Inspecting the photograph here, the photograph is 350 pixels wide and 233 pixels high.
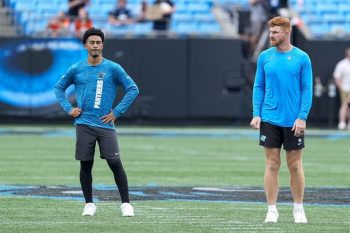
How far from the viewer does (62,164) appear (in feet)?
61.2

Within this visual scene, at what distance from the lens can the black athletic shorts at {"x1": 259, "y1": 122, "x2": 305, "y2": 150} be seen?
10852 millimetres

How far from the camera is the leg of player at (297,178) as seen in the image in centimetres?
1093

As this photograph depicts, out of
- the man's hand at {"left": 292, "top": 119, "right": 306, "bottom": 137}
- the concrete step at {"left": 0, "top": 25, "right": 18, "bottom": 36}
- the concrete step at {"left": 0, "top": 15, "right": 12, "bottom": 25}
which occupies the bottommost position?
the concrete step at {"left": 0, "top": 25, "right": 18, "bottom": 36}

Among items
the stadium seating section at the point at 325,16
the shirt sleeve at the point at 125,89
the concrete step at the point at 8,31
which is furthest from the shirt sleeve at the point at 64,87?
the stadium seating section at the point at 325,16

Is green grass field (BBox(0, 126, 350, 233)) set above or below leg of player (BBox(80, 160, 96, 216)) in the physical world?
below

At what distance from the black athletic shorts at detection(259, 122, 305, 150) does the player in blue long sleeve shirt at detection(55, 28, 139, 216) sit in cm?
154

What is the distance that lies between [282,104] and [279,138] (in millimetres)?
313

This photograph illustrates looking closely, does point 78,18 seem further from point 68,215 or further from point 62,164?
point 68,215

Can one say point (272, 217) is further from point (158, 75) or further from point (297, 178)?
point (158, 75)

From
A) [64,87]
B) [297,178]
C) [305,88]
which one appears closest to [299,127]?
[305,88]

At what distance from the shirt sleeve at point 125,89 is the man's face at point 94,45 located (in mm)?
277

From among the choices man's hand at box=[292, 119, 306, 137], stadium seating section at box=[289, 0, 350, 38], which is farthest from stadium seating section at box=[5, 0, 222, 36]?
man's hand at box=[292, 119, 306, 137]

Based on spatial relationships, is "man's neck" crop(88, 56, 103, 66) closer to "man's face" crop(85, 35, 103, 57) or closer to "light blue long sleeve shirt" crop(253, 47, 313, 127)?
"man's face" crop(85, 35, 103, 57)

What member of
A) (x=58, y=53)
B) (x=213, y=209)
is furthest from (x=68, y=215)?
(x=58, y=53)
